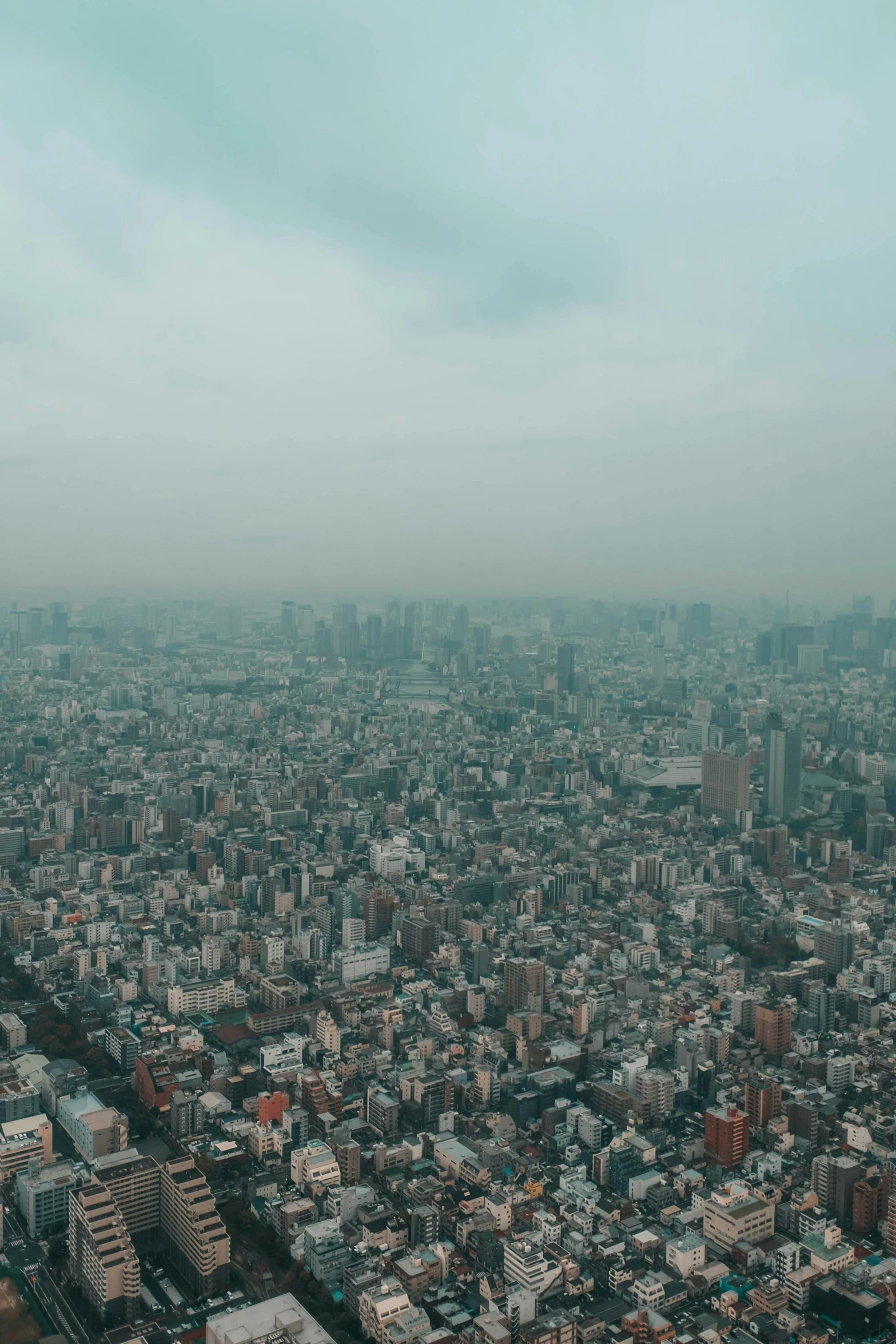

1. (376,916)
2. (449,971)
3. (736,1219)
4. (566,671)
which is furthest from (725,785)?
(736,1219)

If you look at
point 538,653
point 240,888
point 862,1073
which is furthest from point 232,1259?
point 538,653

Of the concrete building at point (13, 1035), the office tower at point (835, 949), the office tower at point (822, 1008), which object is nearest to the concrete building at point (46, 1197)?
the concrete building at point (13, 1035)

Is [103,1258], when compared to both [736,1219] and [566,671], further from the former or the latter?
[566,671]

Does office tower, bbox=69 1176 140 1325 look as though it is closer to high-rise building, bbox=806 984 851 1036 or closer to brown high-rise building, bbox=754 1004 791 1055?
brown high-rise building, bbox=754 1004 791 1055

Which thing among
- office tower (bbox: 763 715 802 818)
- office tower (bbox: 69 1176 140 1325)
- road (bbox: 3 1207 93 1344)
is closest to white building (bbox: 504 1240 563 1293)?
office tower (bbox: 69 1176 140 1325)

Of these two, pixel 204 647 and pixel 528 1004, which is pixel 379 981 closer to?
pixel 528 1004
